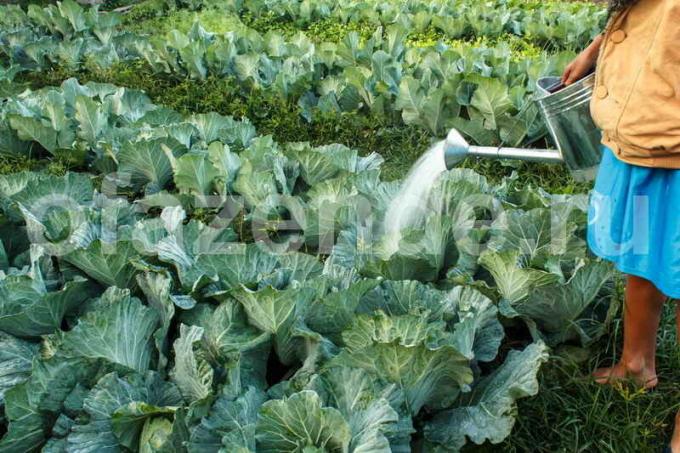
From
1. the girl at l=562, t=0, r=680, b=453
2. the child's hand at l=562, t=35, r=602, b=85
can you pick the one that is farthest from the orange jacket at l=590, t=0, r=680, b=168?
the child's hand at l=562, t=35, r=602, b=85

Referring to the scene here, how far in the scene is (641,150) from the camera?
1.91 meters

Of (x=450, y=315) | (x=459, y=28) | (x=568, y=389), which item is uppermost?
(x=450, y=315)

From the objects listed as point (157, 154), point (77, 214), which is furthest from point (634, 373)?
point (157, 154)

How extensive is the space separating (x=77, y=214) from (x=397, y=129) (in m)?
2.40

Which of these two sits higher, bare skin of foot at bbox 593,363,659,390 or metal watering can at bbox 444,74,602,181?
metal watering can at bbox 444,74,602,181

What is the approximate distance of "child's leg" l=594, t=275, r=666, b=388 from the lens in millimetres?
2148

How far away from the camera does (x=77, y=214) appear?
9.47 ft

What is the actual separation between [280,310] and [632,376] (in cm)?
120

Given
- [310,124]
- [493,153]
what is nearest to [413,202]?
[493,153]

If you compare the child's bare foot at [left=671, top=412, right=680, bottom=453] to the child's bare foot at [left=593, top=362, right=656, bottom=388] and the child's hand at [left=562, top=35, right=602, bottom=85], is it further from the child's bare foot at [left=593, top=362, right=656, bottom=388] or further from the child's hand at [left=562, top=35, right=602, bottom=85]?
the child's hand at [left=562, top=35, right=602, bottom=85]

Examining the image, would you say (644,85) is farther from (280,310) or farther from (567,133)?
(280,310)

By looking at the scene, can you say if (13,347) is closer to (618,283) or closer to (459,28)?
(618,283)

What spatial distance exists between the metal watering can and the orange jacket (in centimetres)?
29

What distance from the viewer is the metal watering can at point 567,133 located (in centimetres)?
232
